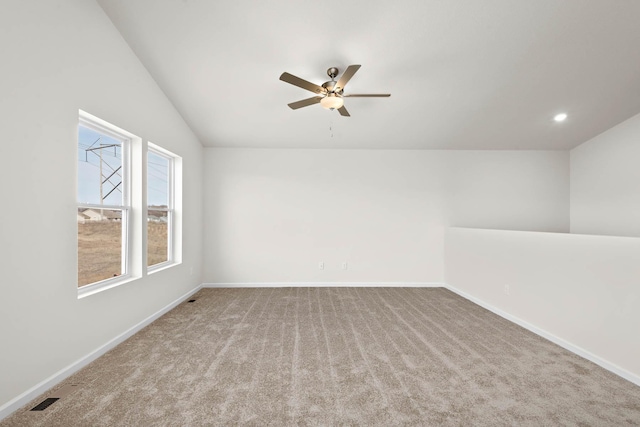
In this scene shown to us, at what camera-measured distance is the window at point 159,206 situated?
349 cm

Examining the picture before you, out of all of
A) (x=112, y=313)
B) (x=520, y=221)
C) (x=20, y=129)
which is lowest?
(x=112, y=313)

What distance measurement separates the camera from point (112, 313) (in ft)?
8.30

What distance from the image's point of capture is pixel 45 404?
68.2 inches

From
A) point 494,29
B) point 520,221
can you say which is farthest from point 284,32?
point 520,221

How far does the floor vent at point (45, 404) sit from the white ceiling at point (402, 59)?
10.2ft

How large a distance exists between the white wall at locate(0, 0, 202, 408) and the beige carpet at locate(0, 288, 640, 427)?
30 cm

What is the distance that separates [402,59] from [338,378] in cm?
308

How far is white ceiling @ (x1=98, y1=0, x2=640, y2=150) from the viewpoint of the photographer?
92.8 inches

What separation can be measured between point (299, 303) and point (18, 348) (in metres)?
2.75

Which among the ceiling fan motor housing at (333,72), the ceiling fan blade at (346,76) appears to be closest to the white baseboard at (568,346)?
the ceiling fan blade at (346,76)

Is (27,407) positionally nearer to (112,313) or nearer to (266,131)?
(112,313)

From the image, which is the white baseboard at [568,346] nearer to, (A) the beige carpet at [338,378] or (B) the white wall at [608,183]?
(A) the beige carpet at [338,378]

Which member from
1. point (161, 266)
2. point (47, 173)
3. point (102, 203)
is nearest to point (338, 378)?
point (47, 173)

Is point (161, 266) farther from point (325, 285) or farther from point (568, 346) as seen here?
point (568, 346)
